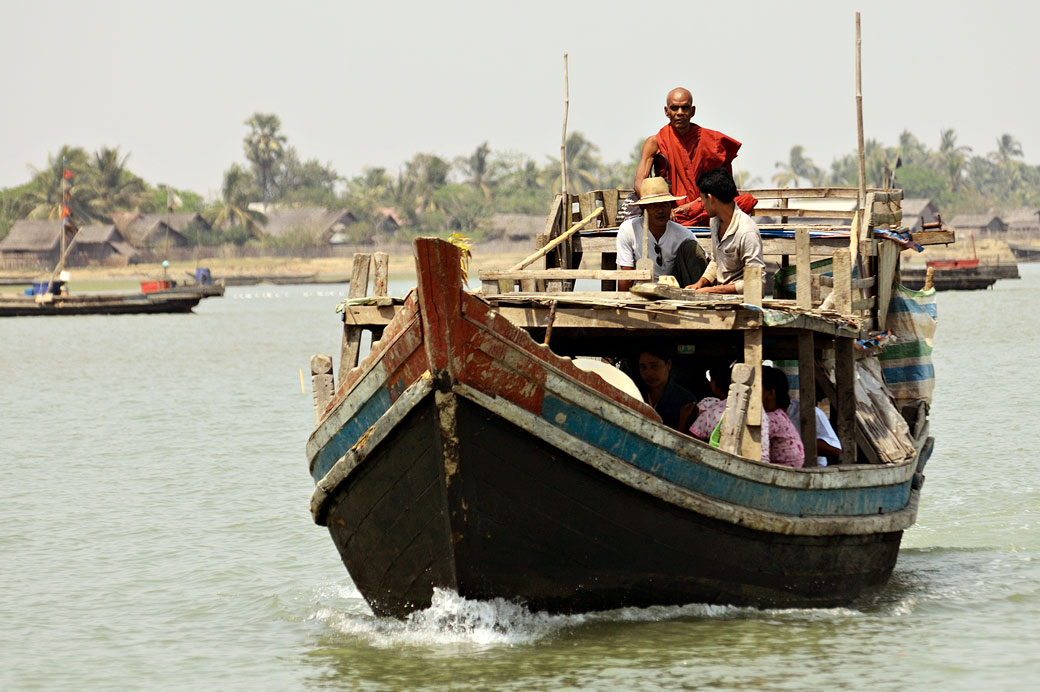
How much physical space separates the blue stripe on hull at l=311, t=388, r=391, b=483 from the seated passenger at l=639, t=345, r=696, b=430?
186 centimetres

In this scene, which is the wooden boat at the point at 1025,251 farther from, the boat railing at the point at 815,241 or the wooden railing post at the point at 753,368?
the wooden railing post at the point at 753,368

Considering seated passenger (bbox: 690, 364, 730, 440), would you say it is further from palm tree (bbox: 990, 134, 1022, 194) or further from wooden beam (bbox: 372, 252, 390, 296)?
palm tree (bbox: 990, 134, 1022, 194)

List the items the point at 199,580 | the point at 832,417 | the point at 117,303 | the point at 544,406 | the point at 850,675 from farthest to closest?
the point at 117,303, the point at 199,580, the point at 832,417, the point at 850,675, the point at 544,406

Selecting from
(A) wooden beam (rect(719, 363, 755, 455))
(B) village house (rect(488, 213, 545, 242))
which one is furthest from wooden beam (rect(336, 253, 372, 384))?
(B) village house (rect(488, 213, 545, 242))

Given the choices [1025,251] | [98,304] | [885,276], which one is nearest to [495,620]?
[885,276]

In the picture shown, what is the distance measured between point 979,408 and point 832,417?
10.6 meters

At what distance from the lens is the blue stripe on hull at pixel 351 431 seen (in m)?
7.07

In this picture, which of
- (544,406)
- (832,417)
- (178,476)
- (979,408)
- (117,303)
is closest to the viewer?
(544,406)

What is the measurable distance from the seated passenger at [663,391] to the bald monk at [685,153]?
1546 millimetres

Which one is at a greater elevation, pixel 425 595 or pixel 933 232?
pixel 933 232

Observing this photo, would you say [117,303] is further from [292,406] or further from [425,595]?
[425,595]

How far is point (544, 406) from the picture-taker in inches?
273

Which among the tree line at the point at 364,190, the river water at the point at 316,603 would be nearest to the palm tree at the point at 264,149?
the tree line at the point at 364,190

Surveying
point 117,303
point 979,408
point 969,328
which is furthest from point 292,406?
point 117,303
